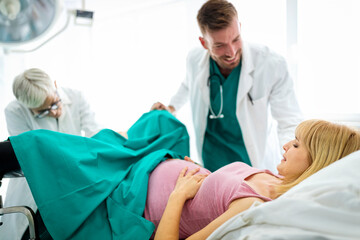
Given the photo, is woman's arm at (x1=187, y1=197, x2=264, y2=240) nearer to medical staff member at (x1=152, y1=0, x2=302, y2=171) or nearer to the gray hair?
medical staff member at (x1=152, y1=0, x2=302, y2=171)

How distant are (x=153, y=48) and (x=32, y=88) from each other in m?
1.63

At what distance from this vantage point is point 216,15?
1.45 m

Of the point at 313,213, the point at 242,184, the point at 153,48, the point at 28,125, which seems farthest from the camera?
the point at 153,48

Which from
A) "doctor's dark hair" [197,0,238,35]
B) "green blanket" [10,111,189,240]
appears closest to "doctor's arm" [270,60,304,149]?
"doctor's dark hair" [197,0,238,35]

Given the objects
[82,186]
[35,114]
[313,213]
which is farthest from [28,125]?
[313,213]

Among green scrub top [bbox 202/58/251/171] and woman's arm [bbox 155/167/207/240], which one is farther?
green scrub top [bbox 202/58/251/171]

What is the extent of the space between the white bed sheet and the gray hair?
1.32 metres

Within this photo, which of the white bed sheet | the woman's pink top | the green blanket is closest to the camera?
the white bed sheet

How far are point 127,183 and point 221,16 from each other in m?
0.88

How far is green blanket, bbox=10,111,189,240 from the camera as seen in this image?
1.10 metres

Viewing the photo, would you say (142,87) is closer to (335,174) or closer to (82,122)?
(82,122)

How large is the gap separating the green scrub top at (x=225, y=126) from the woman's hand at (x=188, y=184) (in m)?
0.60

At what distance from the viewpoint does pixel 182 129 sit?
1623mm

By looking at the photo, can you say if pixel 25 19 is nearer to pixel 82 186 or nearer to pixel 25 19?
pixel 25 19
